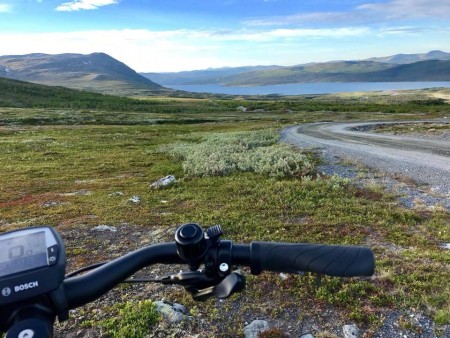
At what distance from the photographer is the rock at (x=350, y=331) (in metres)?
5.38

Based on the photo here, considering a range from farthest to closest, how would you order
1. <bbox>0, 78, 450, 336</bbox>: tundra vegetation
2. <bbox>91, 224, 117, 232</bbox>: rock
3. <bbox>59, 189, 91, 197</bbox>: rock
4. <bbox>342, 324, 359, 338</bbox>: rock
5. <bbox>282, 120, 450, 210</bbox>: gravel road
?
<bbox>59, 189, 91, 197</bbox>: rock < <bbox>282, 120, 450, 210</bbox>: gravel road < <bbox>91, 224, 117, 232</bbox>: rock < <bbox>0, 78, 450, 336</bbox>: tundra vegetation < <bbox>342, 324, 359, 338</bbox>: rock

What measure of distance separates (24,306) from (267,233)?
8347 mm

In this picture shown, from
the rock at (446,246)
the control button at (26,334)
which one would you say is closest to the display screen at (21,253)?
the control button at (26,334)

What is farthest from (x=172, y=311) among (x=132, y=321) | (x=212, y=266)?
(x=212, y=266)

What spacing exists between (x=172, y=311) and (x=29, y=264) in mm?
4579

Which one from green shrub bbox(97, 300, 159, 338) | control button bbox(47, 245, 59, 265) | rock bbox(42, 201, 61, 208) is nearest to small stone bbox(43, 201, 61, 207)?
rock bbox(42, 201, 61, 208)

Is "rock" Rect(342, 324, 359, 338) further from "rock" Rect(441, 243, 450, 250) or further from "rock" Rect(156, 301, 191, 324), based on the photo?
"rock" Rect(441, 243, 450, 250)

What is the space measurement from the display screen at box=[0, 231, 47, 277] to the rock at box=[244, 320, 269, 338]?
169 inches

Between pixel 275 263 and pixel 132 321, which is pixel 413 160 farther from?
pixel 275 263

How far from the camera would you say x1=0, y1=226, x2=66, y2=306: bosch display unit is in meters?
1.81

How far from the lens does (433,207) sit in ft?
38.3

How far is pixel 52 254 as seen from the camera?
1.95 m

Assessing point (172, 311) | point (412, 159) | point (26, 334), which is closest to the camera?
point (26, 334)

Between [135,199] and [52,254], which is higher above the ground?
[52,254]
